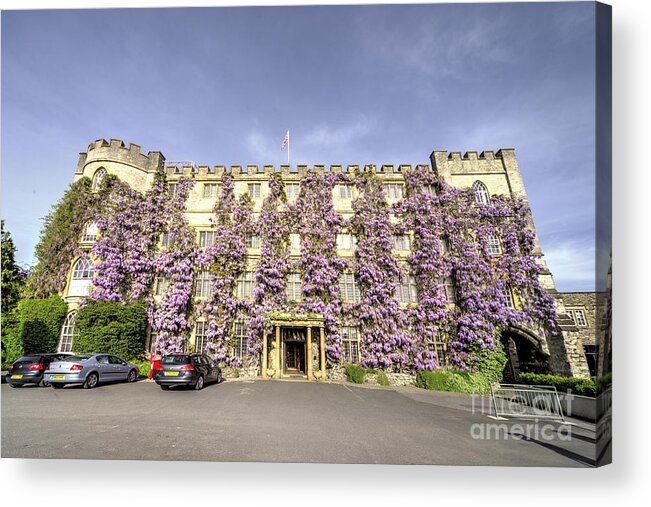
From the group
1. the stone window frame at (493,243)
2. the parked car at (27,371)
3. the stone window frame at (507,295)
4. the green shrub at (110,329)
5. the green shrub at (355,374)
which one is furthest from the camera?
the stone window frame at (493,243)

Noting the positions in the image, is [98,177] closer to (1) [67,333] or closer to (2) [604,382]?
(1) [67,333]

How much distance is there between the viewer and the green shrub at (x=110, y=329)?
14.0m

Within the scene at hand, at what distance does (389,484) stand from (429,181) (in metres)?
17.0

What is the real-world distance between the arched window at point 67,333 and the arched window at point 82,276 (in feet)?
3.99

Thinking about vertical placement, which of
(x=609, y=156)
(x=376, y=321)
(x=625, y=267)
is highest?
(x=609, y=156)

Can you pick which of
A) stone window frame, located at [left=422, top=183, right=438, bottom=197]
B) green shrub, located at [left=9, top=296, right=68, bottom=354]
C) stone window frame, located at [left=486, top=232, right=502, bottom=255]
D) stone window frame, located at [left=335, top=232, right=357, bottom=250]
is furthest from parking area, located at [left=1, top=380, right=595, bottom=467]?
stone window frame, located at [left=422, top=183, right=438, bottom=197]

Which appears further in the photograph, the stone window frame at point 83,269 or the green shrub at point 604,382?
the stone window frame at point 83,269

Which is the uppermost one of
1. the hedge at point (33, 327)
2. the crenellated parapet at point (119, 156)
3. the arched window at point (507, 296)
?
the crenellated parapet at point (119, 156)

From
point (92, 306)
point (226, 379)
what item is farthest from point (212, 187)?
point (226, 379)

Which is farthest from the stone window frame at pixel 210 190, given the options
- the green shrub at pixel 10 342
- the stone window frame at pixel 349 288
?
the green shrub at pixel 10 342

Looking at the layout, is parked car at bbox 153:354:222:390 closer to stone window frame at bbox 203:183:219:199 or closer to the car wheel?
the car wheel

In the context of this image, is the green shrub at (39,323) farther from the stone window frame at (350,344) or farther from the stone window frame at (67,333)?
the stone window frame at (350,344)

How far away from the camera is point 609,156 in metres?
5.13

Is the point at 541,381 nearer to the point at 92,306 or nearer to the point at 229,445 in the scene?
the point at 229,445
